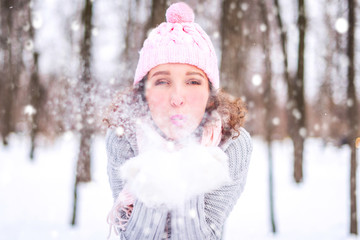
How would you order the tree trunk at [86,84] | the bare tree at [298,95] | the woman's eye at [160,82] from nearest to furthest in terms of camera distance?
the woman's eye at [160,82]
the tree trunk at [86,84]
the bare tree at [298,95]

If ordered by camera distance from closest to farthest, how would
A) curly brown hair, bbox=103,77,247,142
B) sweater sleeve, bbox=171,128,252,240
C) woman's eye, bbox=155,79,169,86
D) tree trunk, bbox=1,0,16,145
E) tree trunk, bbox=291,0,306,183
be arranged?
sweater sleeve, bbox=171,128,252,240 < woman's eye, bbox=155,79,169,86 < curly brown hair, bbox=103,77,247,142 < tree trunk, bbox=291,0,306,183 < tree trunk, bbox=1,0,16,145

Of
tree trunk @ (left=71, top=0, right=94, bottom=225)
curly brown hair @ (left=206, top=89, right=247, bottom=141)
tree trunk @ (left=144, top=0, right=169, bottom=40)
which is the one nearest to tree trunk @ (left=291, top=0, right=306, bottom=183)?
tree trunk @ (left=144, top=0, right=169, bottom=40)

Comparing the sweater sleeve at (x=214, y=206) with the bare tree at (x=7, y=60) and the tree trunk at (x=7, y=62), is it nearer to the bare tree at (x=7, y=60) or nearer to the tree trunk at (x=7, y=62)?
the tree trunk at (x=7, y=62)

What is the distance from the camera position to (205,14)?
735 centimetres

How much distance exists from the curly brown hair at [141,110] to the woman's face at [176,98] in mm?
198

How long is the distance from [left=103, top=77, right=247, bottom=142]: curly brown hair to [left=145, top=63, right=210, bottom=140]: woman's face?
0.65 feet

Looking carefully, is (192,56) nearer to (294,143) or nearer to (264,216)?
(264,216)

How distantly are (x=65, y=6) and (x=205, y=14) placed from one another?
3022mm

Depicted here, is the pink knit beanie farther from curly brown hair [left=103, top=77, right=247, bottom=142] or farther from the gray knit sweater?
the gray knit sweater

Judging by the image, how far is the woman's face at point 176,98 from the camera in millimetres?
1684

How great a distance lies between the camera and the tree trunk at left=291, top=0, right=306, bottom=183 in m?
6.60

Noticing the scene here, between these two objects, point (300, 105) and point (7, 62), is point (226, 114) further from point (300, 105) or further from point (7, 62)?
point (7, 62)

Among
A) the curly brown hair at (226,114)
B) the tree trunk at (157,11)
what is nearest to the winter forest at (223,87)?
the tree trunk at (157,11)

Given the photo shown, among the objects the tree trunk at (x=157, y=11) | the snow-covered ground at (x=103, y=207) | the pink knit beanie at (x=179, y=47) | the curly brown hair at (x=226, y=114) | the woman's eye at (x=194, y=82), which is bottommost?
the snow-covered ground at (x=103, y=207)
